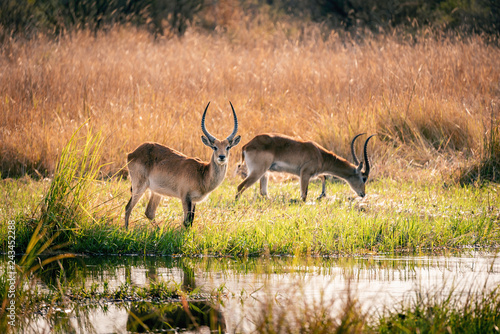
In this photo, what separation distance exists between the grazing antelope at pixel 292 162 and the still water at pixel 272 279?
3790 millimetres

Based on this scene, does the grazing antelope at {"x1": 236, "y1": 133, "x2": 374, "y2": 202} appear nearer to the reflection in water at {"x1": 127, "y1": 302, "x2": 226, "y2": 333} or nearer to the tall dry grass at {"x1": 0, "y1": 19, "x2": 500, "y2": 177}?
the tall dry grass at {"x1": 0, "y1": 19, "x2": 500, "y2": 177}

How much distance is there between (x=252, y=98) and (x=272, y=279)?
10.1 m

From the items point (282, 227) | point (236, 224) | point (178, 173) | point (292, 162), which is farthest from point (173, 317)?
point (292, 162)

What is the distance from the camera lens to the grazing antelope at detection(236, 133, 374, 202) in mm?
11195

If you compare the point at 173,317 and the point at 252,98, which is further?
the point at 252,98

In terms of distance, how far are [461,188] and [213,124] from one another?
Result: 5.45m

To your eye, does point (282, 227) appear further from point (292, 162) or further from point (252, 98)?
point (252, 98)

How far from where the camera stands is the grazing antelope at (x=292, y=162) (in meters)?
11.2

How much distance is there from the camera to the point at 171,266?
7043 millimetres

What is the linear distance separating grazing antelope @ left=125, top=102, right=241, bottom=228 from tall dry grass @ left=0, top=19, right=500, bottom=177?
7.25ft

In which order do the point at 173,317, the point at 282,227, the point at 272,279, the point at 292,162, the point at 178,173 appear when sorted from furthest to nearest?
the point at 292,162, the point at 178,173, the point at 282,227, the point at 272,279, the point at 173,317

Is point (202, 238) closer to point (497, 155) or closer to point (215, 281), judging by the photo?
point (215, 281)

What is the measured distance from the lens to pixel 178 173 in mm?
8578

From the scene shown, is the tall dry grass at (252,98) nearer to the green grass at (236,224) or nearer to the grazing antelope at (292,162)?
the grazing antelope at (292,162)
